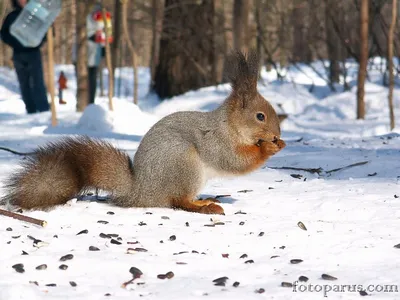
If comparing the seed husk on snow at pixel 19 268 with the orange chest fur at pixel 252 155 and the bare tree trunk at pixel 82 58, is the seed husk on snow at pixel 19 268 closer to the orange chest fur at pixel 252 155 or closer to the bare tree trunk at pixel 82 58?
the orange chest fur at pixel 252 155

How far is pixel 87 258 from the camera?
356 cm

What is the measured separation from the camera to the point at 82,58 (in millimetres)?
14984

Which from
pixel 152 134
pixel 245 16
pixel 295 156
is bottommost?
pixel 295 156

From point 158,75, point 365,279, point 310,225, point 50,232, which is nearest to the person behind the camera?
point 365,279

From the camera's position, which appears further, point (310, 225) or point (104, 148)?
point (104, 148)

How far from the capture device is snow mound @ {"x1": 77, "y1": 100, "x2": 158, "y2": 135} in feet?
33.7

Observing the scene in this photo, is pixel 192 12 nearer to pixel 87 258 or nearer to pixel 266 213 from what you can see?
pixel 266 213

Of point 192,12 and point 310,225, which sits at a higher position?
point 192,12

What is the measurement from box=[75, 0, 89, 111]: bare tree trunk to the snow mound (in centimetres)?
433

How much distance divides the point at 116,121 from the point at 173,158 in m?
5.68

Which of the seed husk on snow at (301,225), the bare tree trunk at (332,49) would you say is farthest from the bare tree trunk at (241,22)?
the seed husk on snow at (301,225)

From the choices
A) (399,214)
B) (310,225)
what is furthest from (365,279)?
(399,214)

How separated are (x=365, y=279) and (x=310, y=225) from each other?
1062 mm

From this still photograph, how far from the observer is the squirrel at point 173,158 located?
15.4 feet
